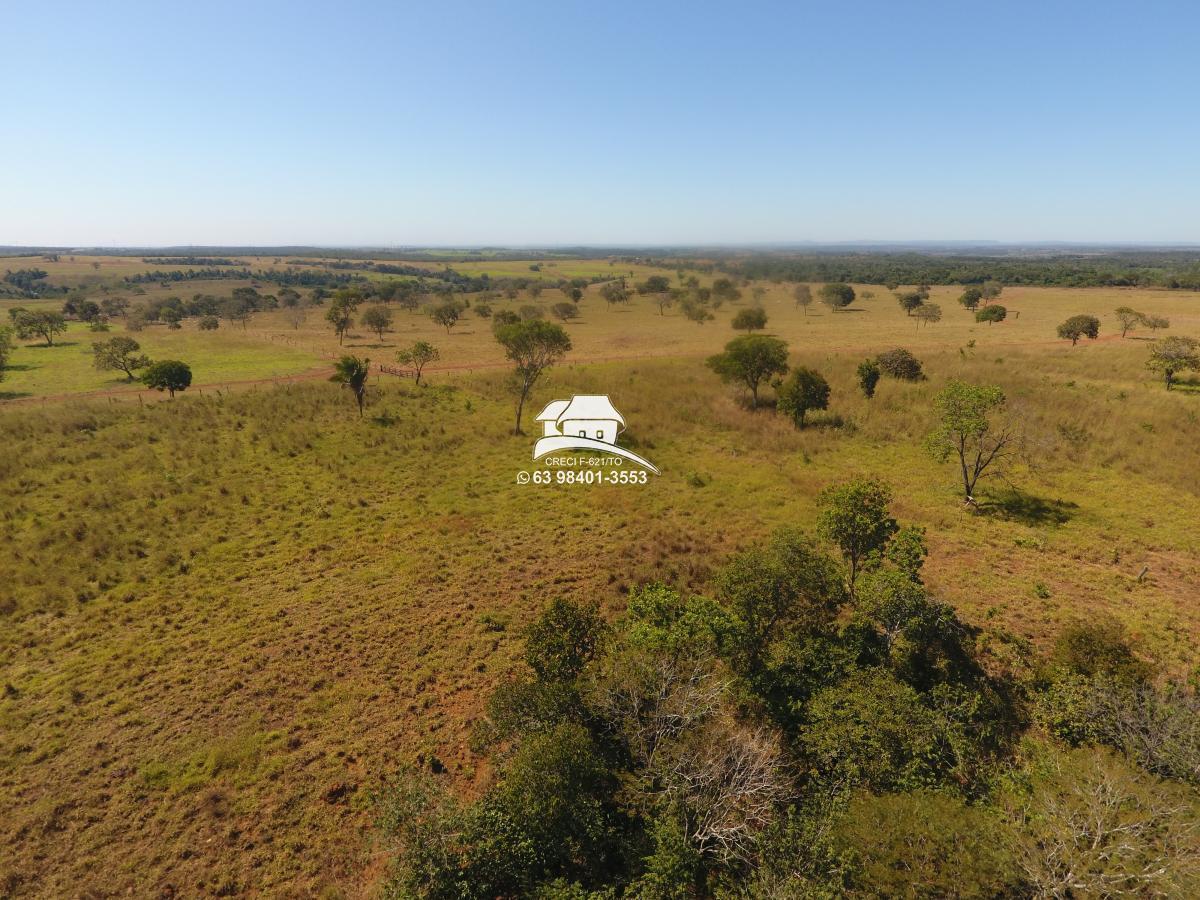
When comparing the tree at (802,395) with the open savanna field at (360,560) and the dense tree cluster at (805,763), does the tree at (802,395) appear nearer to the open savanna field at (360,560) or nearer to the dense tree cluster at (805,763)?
the open savanna field at (360,560)

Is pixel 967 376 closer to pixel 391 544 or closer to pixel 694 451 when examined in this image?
pixel 694 451

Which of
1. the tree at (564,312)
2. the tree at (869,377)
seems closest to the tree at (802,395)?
the tree at (869,377)

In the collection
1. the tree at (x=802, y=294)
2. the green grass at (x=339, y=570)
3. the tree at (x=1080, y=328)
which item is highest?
the tree at (x=802, y=294)

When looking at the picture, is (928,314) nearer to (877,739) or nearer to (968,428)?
(968,428)

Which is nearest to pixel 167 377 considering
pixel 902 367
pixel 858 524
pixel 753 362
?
pixel 753 362

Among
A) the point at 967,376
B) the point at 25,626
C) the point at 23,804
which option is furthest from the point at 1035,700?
the point at 967,376
